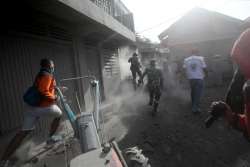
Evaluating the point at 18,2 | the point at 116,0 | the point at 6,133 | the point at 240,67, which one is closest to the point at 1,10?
the point at 18,2

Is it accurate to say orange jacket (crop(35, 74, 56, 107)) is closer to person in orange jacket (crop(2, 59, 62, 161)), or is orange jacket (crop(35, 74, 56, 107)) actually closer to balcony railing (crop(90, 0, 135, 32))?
person in orange jacket (crop(2, 59, 62, 161))

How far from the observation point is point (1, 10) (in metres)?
4.97

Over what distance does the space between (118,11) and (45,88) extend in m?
9.27

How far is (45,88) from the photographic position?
413cm

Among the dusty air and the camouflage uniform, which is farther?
the camouflage uniform

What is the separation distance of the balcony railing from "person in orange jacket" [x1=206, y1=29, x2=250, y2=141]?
837cm

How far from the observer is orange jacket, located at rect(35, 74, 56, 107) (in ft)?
13.5

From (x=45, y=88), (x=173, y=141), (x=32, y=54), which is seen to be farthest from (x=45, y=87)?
(x=173, y=141)

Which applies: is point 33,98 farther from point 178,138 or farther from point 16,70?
point 178,138

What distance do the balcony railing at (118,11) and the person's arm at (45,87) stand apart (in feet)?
20.4

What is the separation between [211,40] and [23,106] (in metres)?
16.5

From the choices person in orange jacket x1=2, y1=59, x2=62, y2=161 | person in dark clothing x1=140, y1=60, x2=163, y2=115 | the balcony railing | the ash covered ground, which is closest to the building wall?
person in orange jacket x1=2, y1=59, x2=62, y2=161

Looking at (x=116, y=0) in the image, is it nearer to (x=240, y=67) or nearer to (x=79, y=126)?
(x=79, y=126)

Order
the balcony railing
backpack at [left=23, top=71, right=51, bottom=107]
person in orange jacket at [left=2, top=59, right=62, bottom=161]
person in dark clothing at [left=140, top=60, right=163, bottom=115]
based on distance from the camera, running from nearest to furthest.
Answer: person in orange jacket at [left=2, top=59, right=62, bottom=161], backpack at [left=23, top=71, right=51, bottom=107], person in dark clothing at [left=140, top=60, right=163, bottom=115], the balcony railing
